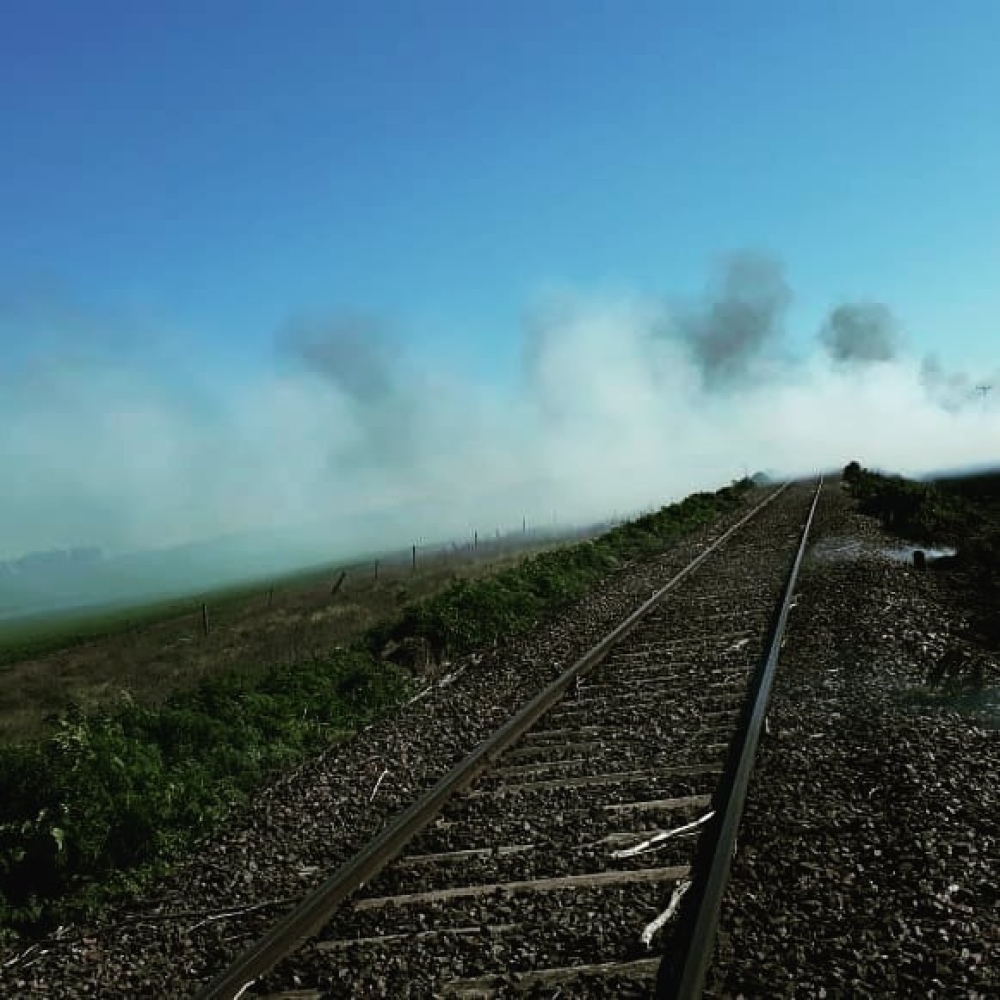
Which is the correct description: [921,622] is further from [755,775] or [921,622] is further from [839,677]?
[755,775]

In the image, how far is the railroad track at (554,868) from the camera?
466 cm

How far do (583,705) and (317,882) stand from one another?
4472 mm

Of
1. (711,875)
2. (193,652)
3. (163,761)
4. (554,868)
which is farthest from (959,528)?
(711,875)

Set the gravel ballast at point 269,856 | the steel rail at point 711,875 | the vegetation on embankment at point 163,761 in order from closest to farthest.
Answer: the steel rail at point 711,875 < the gravel ballast at point 269,856 < the vegetation on embankment at point 163,761

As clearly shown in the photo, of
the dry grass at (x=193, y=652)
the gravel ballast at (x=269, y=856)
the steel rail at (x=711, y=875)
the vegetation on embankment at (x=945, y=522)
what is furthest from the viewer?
the vegetation on embankment at (x=945, y=522)

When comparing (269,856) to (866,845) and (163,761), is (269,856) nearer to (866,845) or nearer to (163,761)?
Result: (163,761)

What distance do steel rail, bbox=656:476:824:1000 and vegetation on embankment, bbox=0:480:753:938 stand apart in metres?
4.14

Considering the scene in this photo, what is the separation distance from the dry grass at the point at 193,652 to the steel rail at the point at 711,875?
685cm

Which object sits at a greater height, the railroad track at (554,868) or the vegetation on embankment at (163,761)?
the vegetation on embankment at (163,761)

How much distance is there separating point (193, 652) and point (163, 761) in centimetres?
1519

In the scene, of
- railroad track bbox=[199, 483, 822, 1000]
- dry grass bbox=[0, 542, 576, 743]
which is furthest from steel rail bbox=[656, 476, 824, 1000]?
dry grass bbox=[0, 542, 576, 743]

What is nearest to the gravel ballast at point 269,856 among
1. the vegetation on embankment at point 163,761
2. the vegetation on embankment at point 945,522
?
the vegetation on embankment at point 163,761

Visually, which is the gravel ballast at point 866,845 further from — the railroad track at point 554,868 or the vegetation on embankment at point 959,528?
the vegetation on embankment at point 959,528

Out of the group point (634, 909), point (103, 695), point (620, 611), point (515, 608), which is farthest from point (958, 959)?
point (103, 695)
